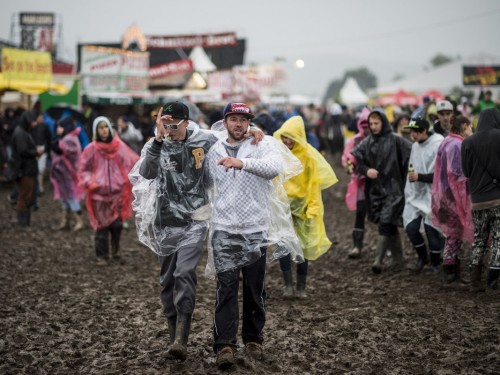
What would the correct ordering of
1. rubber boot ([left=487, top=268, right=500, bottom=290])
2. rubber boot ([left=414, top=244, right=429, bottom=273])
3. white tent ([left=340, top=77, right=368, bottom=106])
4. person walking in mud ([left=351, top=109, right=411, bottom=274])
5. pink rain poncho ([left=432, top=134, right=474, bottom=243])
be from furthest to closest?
white tent ([left=340, top=77, right=368, bottom=106])
rubber boot ([left=414, top=244, right=429, bottom=273])
person walking in mud ([left=351, top=109, right=411, bottom=274])
pink rain poncho ([left=432, top=134, right=474, bottom=243])
rubber boot ([left=487, top=268, right=500, bottom=290])

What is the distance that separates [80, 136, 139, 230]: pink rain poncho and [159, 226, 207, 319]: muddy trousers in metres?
3.91

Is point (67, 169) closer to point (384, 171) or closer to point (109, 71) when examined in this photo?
point (384, 171)

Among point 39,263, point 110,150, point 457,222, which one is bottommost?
point 39,263

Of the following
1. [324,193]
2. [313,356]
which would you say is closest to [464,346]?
[313,356]

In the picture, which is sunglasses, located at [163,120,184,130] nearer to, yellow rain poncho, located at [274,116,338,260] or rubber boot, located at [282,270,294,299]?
yellow rain poncho, located at [274,116,338,260]

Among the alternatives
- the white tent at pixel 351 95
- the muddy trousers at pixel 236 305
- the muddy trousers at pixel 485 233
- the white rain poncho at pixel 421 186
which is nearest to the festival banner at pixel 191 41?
the white tent at pixel 351 95

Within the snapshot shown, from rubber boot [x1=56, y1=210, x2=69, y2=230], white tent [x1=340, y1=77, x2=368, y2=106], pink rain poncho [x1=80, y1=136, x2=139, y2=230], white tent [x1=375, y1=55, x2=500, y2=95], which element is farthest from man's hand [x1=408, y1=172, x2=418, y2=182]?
white tent [x1=340, y1=77, x2=368, y2=106]

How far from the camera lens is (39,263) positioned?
9.25 metres

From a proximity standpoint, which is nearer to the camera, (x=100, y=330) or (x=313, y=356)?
(x=313, y=356)

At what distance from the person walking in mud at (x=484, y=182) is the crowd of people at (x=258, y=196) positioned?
11 mm

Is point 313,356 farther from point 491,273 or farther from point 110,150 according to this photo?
point 110,150

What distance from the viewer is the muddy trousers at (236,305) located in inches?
197

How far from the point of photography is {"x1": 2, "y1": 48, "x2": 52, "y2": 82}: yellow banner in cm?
1720

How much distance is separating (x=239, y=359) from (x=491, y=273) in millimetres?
3240
